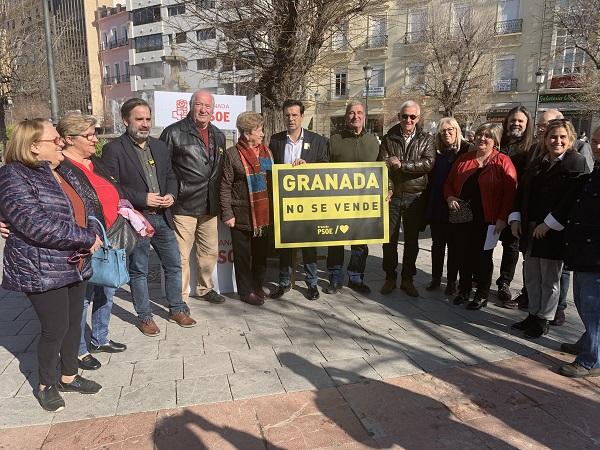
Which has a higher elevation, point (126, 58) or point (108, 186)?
point (126, 58)

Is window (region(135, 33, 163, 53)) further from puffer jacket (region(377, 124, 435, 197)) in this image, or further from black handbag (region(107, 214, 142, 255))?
black handbag (region(107, 214, 142, 255))

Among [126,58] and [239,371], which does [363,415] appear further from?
[126,58]

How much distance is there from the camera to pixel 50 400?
3.03 meters

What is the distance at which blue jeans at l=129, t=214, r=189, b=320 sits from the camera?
4.09m

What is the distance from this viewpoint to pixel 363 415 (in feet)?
9.71

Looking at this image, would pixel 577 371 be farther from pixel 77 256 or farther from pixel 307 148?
pixel 77 256

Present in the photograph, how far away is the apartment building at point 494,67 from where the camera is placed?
27422 mm

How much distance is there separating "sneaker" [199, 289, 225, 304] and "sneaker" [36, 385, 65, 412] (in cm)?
217

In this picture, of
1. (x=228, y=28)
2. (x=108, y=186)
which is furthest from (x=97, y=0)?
(x=108, y=186)

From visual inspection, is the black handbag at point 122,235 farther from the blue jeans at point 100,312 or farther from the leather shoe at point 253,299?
the leather shoe at point 253,299

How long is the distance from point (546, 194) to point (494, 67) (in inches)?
1135

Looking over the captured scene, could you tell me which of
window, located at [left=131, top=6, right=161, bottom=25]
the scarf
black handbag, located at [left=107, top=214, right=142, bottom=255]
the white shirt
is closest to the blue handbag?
black handbag, located at [left=107, top=214, right=142, bottom=255]

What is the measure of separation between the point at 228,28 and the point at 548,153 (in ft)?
16.9

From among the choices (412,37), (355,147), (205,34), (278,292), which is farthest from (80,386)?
(412,37)
